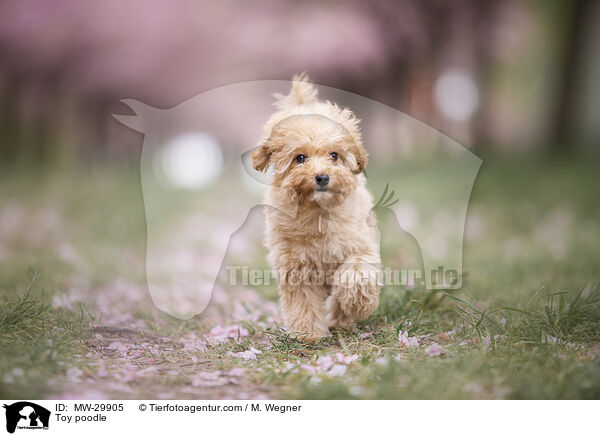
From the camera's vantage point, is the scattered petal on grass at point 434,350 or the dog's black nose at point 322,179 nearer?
the scattered petal on grass at point 434,350

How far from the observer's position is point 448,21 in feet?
31.1

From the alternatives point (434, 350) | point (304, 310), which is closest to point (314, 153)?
point (304, 310)

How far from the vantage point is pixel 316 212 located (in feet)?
11.1

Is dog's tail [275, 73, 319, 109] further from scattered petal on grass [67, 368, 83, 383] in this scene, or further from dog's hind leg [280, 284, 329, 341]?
scattered petal on grass [67, 368, 83, 383]

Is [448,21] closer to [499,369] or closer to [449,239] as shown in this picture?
[449,239]

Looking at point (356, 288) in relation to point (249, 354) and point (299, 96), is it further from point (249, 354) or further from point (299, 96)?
point (299, 96)

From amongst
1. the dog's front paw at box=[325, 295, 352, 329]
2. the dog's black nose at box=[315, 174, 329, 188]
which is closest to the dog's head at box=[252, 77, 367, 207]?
the dog's black nose at box=[315, 174, 329, 188]

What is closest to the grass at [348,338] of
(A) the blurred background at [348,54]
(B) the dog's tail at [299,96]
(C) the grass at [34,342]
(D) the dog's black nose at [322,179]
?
(C) the grass at [34,342]

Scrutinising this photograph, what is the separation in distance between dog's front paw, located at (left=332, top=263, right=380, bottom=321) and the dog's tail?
1.13 metres

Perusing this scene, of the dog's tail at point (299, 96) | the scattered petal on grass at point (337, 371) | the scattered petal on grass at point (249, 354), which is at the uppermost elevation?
the dog's tail at point (299, 96)

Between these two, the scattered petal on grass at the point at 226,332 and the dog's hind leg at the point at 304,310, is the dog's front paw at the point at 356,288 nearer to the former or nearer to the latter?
the dog's hind leg at the point at 304,310

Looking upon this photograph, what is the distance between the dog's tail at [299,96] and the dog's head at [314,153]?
78 mm

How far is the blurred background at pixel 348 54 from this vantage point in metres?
7.46
